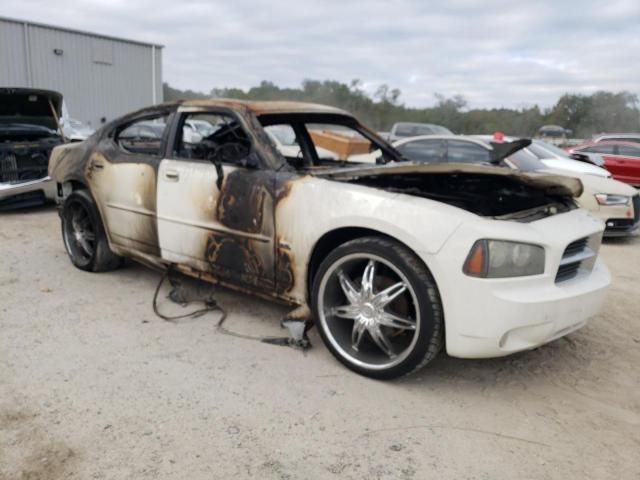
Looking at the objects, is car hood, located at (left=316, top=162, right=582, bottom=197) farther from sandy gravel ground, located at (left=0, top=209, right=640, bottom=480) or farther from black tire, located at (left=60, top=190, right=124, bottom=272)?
black tire, located at (left=60, top=190, right=124, bottom=272)

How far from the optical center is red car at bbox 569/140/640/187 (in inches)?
506

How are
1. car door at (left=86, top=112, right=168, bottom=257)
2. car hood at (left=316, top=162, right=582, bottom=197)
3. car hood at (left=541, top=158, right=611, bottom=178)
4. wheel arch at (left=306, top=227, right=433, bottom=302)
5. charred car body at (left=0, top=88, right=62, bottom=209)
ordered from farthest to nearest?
car hood at (left=541, top=158, right=611, bottom=178)
charred car body at (left=0, top=88, right=62, bottom=209)
car door at (left=86, top=112, right=168, bottom=257)
car hood at (left=316, top=162, right=582, bottom=197)
wheel arch at (left=306, top=227, right=433, bottom=302)

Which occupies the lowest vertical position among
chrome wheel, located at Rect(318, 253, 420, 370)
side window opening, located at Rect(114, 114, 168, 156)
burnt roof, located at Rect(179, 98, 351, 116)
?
chrome wheel, located at Rect(318, 253, 420, 370)

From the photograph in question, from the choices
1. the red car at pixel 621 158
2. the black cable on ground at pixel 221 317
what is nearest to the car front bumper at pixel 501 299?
the black cable on ground at pixel 221 317

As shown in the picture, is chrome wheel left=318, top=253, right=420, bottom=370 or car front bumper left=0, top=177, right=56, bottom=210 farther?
car front bumper left=0, top=177, right=56, bottom=210

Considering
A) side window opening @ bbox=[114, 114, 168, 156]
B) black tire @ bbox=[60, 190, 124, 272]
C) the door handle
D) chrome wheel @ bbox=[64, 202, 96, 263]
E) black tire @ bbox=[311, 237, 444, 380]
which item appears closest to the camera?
black tire @ bbox=[311, 237, 444, 380]

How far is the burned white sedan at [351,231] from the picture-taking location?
2.83 meters

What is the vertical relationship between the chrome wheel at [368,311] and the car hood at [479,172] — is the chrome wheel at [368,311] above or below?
below

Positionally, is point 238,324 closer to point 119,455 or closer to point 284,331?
point 284,331

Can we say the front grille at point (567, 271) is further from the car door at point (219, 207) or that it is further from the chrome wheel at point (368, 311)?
the car door at point (219, 207)

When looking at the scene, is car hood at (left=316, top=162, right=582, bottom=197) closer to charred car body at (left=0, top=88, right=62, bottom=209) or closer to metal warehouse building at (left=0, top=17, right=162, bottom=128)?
charred car body at (left=0, top=88, right=62, bottom=209)

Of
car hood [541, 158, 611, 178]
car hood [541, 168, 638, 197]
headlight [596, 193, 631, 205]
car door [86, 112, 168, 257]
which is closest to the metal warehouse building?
car door [86, 112, 168, 257]

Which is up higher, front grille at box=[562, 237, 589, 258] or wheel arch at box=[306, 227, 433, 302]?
front grille at box=[562, 237, 589, 258]

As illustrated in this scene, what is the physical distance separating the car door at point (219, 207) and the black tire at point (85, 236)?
1000 millimetres
